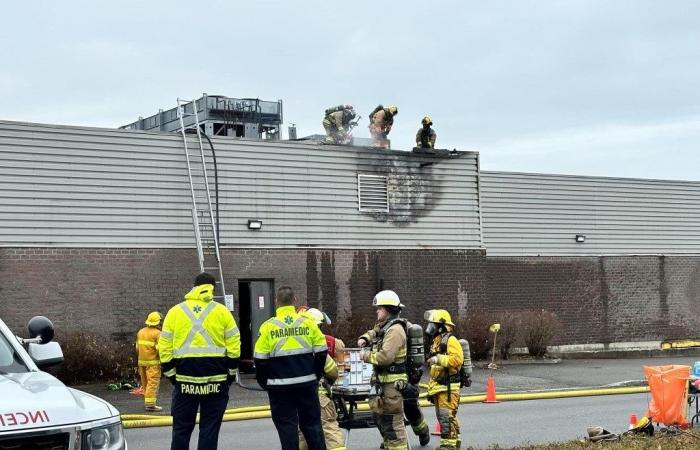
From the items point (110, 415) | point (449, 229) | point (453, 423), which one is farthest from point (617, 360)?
point (110, 415)

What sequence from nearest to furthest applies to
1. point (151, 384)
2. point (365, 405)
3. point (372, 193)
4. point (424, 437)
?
1. point (424, 437)
2. point (365, 405)
3. point (151, 384)
4. point (372, 193)

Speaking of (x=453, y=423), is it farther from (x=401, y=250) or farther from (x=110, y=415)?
(x=401, y=250)

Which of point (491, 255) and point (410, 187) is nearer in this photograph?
point (410, 187)

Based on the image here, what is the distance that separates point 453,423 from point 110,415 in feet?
21.0

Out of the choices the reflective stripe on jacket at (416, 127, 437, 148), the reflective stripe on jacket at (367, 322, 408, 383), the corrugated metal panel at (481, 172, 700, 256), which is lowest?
the reflective stripe on jacket at (367, 322, 408, 383)

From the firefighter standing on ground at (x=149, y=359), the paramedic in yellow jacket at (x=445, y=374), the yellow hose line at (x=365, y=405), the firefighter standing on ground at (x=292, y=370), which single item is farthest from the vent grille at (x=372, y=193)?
the firefighter standing on ground at (x=292, y=370)

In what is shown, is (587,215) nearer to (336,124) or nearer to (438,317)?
(336,124)

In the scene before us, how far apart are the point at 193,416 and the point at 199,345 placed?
0.68m

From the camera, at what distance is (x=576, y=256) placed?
30.8 m

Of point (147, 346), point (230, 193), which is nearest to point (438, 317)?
point (147, 346)

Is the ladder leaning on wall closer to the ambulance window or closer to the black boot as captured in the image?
the black boot

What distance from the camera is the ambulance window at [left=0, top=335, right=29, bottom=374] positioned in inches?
267

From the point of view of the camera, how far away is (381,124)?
27.2m

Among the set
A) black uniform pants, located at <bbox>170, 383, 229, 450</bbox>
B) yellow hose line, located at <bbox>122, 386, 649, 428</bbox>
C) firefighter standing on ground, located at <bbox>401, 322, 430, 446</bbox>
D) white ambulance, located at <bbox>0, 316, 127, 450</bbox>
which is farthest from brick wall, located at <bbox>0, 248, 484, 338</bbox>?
white ambulance, located at <bbox>0, 316, 127, 450</bbox>
